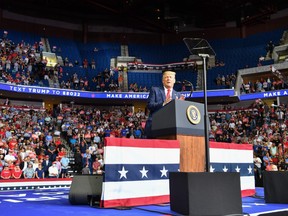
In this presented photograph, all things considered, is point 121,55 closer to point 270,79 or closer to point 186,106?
point 270,79

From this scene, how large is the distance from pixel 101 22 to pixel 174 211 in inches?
1294

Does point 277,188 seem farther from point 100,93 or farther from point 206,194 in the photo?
point 100,93

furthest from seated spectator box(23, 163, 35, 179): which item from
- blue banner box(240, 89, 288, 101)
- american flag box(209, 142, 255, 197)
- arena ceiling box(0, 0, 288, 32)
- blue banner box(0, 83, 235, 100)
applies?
arena ceiling box(0, 0, 288, 32)

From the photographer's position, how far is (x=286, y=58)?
90.3ft

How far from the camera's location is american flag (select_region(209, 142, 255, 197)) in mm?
6129

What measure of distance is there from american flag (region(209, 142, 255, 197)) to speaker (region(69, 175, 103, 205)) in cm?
198

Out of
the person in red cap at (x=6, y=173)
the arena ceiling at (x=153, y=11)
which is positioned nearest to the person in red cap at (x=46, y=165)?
the person in red cap at (x=6, y=173)

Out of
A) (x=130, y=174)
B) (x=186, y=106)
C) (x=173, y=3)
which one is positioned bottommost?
(x=130, y=174)

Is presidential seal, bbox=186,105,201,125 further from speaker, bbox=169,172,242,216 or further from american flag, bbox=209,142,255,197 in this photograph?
speaker, bbox=169,172,242,216

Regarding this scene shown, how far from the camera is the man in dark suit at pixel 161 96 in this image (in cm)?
576

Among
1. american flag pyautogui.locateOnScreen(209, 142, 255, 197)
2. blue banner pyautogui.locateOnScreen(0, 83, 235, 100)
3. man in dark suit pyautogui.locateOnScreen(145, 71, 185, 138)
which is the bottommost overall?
american flag pyautogui.locateOnScreen(209, 142, 255, 197)

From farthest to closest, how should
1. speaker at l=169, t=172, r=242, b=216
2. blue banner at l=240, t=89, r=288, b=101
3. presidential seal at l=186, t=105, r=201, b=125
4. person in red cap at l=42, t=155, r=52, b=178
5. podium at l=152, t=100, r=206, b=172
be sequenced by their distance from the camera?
blue banner at l=240, t=89, r=288, b=101, person in red cap at l=42, t=155, r=52, b=178, presidential seal at l=186, t=105, r=201, b=125, podium at l=152, t=100, r=206, b=172, speaker at l=169, t=172, r=242, b=216

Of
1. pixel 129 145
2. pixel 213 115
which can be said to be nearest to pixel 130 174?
pixel 129 145

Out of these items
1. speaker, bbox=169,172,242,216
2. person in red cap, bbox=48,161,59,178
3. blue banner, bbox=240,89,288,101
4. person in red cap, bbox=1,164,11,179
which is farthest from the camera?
blue banner, bbox=240,89,288,101
